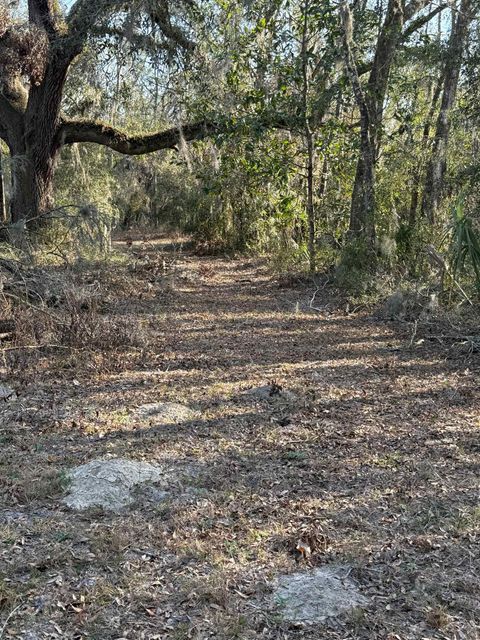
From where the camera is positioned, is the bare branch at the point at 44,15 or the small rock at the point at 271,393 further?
the bare branch at the point at 44,15

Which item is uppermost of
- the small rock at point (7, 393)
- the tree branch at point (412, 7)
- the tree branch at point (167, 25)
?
the tree branch at point (412, 7)

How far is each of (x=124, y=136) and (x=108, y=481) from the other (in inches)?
400

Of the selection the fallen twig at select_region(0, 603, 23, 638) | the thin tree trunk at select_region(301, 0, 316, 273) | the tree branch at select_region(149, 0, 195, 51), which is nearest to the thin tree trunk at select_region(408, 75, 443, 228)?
the thin tree trunk at select_region(301, 0, 316, 273)

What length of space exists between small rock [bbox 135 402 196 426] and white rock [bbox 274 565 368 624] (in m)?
2.21

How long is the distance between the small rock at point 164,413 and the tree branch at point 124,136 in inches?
305

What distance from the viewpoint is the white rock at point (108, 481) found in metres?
3.69

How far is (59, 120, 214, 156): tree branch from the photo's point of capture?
12141 millimetres

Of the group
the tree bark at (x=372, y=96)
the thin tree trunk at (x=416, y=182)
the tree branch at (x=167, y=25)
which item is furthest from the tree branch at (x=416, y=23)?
the tree branch at (x=167, y=25)

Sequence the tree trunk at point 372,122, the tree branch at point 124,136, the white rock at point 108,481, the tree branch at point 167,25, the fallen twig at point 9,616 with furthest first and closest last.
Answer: the tree branch at point 124,136, the tree trunk at point 372,122, the tree branch at point 167,25, the white rock at point 108,481, the fallen twig at point 9,616

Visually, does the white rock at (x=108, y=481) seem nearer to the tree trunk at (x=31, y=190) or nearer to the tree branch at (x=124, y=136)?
the tree trunk at (x=31, y=190)

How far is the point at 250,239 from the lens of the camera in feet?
50.8

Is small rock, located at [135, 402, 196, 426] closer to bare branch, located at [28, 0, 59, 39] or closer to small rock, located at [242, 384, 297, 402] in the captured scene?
small rock, located at [242, 384, 297, 402]

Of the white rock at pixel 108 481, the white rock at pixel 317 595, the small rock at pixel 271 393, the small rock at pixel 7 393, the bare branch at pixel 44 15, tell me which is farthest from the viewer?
the bare branch at pixel 44 15

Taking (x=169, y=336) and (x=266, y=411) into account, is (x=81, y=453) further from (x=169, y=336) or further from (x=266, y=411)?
(x=169, y=336)
